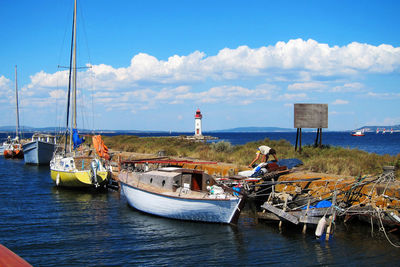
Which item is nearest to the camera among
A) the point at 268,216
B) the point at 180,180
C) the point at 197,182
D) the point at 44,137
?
the point at 268,216

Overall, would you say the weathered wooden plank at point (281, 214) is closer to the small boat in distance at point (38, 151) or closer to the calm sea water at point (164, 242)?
the calm sea water at point (164, 242)

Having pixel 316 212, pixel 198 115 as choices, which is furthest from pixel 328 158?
pixel 198 115

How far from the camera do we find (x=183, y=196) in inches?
576

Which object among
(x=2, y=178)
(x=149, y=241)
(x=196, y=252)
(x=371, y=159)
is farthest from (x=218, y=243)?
(x=2, y=178)

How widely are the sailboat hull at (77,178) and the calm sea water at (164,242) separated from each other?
471 centimetres

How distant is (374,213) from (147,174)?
31.3 ft

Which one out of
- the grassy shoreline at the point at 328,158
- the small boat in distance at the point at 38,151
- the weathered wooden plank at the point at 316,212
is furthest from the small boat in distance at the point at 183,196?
the small boat in distance at the point at 38,151

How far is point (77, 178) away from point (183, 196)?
10439 mm

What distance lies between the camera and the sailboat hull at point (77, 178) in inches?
877

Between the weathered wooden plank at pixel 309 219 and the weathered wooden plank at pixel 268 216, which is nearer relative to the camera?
the weathered wooden plank at pixel 309 219

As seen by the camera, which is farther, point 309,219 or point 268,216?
point 268,216

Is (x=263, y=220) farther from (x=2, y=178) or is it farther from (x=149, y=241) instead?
(x=2, y=178)

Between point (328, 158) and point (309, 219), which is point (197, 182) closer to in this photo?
point (309, 219)

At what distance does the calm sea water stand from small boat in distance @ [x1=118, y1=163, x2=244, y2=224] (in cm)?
40
